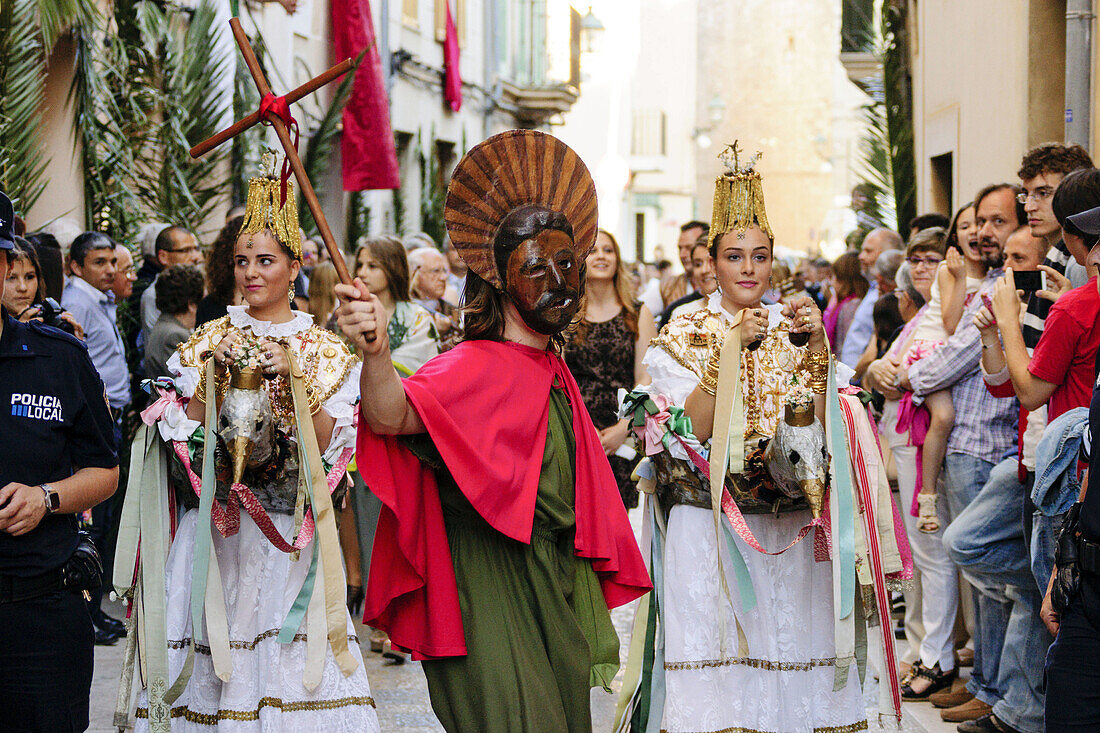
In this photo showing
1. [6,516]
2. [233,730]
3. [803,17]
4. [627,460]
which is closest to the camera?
[6,516]

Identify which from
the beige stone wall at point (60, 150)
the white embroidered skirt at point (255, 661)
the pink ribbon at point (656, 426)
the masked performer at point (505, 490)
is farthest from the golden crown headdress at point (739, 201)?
the beige stone wall at point (60, 150)

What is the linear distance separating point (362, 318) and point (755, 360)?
7.06 ft

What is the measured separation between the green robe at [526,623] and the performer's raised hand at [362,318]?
1.45 feet

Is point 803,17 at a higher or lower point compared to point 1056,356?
higher

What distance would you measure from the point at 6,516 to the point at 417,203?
1652 centimetres

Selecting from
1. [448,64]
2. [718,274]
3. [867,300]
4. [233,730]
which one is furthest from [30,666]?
[448,64]

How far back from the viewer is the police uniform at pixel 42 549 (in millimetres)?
3490

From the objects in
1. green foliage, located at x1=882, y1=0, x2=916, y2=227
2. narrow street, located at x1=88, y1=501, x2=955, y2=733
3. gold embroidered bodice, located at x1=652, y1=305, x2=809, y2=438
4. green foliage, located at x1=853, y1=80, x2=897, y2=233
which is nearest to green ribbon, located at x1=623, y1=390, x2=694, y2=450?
gold embroidered bodice, located at x1=652, y1=305, x2=809, y2=438

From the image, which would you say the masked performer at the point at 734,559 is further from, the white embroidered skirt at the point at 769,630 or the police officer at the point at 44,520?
the police officer at the point at 44,520

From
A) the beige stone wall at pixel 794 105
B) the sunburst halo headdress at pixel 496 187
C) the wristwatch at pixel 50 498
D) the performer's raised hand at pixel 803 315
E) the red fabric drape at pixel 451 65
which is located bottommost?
the wristwatch at pixel 50 498

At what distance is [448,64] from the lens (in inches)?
819

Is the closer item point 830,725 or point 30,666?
point 30,666

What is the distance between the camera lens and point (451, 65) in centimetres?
2080

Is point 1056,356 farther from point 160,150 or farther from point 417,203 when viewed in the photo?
point 417,203
